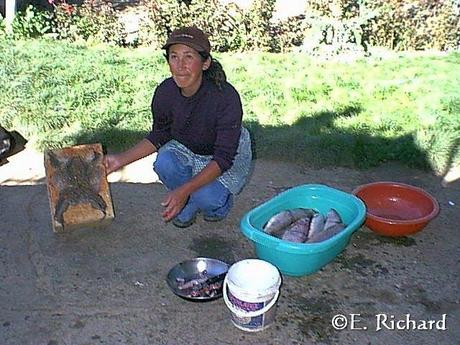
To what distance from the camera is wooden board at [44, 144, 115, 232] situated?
3.17 m

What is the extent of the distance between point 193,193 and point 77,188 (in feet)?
1.98

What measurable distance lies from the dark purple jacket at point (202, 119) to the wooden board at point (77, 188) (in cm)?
34

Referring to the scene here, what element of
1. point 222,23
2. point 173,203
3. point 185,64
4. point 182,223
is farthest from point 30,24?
point 173,203

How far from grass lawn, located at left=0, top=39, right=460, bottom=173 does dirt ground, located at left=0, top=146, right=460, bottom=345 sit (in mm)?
700

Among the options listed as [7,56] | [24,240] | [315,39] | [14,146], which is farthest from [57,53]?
[24,240]

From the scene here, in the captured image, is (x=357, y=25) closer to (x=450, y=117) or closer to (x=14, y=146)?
(x=450, y=117)

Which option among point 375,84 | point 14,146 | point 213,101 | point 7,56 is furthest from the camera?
point 7,56

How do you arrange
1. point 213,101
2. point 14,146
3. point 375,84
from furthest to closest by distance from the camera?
point 375,84 → point 14,146 → point 213,101

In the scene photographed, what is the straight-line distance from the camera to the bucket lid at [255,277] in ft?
7.93

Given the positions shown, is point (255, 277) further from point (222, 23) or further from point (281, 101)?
point (222, 23)

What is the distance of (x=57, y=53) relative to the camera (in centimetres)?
629

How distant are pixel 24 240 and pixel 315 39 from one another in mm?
4362

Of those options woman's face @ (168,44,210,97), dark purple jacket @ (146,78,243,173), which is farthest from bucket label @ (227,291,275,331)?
woman's face @ (168,44,210,97)

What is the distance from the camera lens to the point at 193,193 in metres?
3.23
